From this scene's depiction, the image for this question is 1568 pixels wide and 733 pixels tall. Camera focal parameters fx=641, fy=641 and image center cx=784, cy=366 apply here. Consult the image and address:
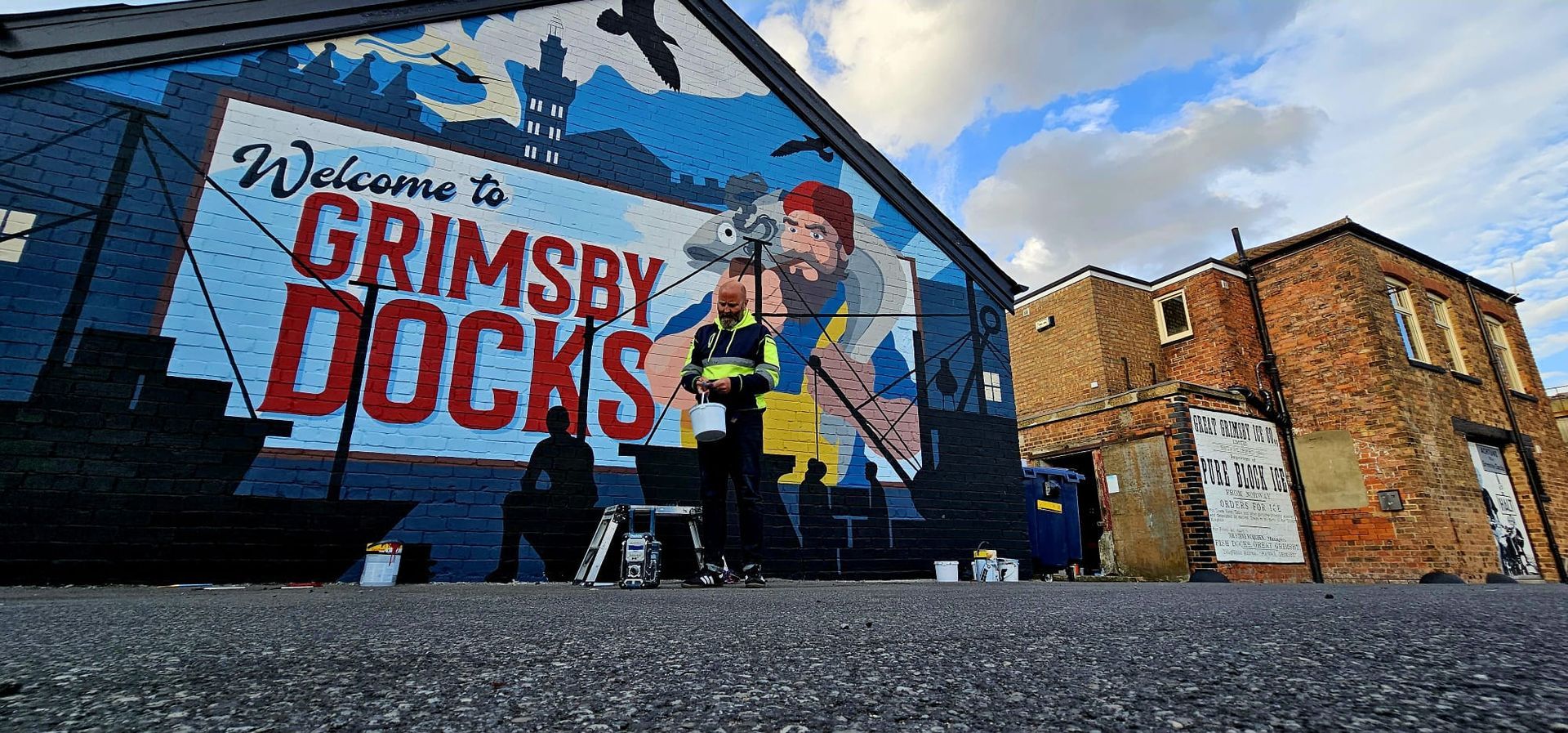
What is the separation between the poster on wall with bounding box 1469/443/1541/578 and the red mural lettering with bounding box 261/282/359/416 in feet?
54.5

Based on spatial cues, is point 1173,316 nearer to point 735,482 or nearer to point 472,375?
point 735,482

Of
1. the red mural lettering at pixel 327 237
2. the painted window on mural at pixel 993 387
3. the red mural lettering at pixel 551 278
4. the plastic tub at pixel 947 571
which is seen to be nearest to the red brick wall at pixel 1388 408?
the painted window on mural at pixel 993 387

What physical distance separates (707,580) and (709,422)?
1132 millimetres

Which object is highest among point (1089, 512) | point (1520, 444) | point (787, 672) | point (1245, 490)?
point (1520, 444)

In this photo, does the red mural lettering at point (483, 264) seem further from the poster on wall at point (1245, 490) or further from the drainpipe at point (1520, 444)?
the drainpipe at point (1520, 444)

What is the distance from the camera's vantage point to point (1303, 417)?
445 inches

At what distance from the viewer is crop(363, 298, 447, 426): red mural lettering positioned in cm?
525

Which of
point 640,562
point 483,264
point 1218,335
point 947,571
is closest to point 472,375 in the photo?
point 483,264

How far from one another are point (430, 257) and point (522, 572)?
9.47 feet

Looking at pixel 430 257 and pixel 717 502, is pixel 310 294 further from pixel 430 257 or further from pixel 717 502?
pixel 717 502

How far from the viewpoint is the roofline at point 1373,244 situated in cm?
1154

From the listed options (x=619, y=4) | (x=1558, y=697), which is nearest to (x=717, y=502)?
(x=1558, y=697)

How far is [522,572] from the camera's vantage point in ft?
17.4

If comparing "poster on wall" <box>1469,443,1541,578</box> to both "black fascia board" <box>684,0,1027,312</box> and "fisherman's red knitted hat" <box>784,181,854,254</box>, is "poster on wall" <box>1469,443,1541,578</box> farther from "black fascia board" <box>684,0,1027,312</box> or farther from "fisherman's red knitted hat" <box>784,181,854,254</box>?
"fisherman's red knitted hat" <box>784,181,854,254</box>
